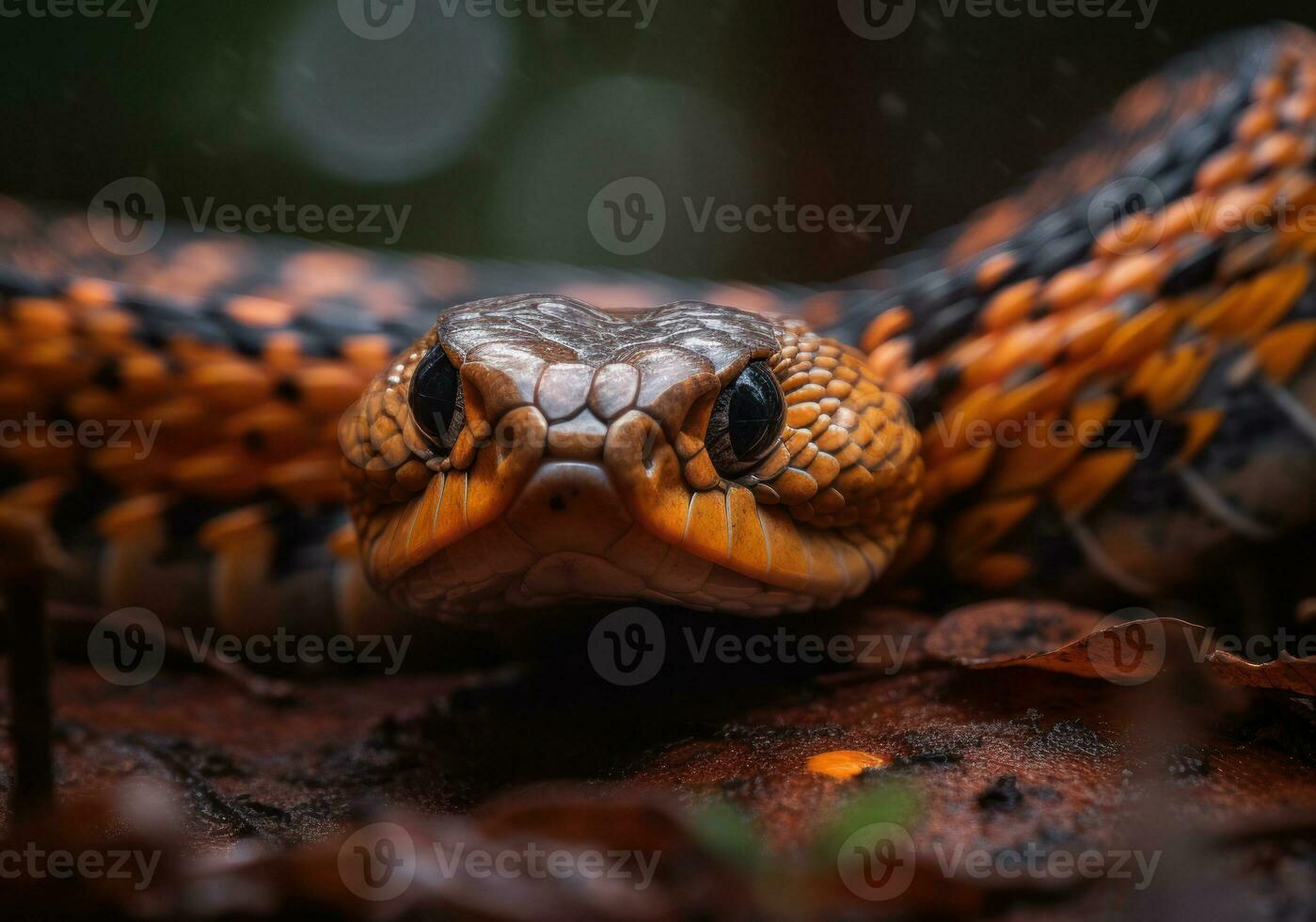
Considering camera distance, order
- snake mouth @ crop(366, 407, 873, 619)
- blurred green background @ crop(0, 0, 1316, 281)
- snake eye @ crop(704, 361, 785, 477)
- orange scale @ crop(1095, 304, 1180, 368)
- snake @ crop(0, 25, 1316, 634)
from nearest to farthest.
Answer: snake mouth @ crop(366, 407, 873, 619)
snake @ crop(0, 25, 1316, 634)
snake eye @ crop(704, 361, 785, 477)
orange scale @ crop(1095, 304, 1180, 368)
blurred green background @ crop(0, 0, 1316, 281)

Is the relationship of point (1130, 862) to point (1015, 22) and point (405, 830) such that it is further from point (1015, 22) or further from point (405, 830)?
point (1015, 22)

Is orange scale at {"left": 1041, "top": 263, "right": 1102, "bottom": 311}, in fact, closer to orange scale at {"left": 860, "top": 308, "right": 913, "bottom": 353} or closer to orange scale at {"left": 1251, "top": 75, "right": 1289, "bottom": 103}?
orange scale at {"left": 860, "top": 308, "right": 913, "bottom": 353}

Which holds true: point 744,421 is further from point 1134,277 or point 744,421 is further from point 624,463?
point 1134,277

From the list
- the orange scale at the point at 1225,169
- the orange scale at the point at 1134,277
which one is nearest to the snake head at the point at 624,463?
the orange scale at the point at 1134,277

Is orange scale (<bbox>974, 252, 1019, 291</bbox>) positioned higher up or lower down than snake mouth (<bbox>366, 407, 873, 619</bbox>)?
higher up

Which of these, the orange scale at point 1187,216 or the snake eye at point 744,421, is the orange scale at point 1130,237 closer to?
the orange scale at point 1187,216

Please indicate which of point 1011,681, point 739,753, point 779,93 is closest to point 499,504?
point 739,753

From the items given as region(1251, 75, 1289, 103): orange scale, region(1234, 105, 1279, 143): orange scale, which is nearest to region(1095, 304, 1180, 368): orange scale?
region(1234, 105, 1279, 143): orange scale

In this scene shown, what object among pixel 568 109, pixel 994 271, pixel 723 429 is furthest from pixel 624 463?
pixel 568 109
